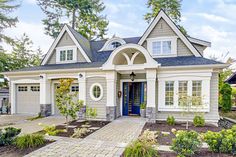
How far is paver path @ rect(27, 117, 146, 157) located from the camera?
5.53 meters

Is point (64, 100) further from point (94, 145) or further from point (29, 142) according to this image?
point (94, 145)

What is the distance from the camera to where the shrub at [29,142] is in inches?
243

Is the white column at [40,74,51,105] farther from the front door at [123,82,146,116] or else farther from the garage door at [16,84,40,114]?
the front door at [123,82,146,116]

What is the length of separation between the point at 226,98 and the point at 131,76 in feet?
33.5

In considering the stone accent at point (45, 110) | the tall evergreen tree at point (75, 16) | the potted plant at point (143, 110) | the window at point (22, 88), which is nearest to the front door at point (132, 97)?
the potted plant at point (143, 110)

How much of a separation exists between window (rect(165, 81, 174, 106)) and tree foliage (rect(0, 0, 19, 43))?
813 inches

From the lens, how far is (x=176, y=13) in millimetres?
23609

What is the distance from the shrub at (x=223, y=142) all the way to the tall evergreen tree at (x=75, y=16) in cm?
2211

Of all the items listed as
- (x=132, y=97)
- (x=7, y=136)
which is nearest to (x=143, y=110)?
(x=132, y=97)

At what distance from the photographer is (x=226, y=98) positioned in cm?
1603

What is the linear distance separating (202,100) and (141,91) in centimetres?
408

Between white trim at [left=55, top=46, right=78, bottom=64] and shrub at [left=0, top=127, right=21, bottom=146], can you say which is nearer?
shrub at [left=0, top=127, right=21, bottom=146]

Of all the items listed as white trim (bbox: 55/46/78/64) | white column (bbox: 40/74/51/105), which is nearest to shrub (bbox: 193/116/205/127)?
white trim (bbox: 55/46/78/64)

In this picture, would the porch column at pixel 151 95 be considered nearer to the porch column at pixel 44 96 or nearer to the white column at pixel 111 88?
the white column at pixel 111 88
